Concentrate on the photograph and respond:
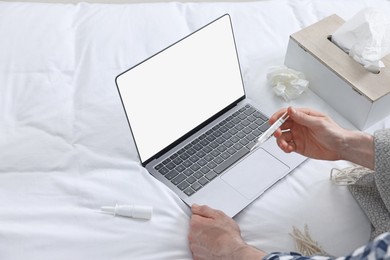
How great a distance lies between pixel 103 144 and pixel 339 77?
0.51 metres

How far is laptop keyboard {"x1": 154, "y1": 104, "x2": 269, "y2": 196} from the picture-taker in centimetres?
99

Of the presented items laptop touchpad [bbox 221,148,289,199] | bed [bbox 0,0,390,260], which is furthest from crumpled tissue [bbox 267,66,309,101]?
laptop touchpad [bbox 221,148,289,199]

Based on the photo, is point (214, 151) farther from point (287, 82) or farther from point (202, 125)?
point (287, 82)

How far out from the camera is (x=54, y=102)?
1.09 metres

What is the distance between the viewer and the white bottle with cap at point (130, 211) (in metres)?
0.92

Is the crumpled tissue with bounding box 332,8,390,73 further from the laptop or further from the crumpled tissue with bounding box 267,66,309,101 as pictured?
the laptop

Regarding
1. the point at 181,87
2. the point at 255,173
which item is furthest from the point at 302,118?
the point at 181,87

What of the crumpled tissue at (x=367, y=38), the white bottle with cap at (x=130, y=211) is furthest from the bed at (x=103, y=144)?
the crumpled tissue at (x=367, y=38)

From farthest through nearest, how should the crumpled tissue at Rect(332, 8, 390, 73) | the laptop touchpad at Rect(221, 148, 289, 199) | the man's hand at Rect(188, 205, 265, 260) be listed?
1. the crumpled tissue at Rect(332, 8, 390, 73)
2. the laptop touchpad at Rect(221, 148, 289, 199)
3. the man's hand at Rect(188, 205, 265, 260)

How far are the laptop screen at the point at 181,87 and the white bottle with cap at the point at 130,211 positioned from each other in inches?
4.4

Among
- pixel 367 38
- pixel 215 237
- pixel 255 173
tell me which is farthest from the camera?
pixel 367 38

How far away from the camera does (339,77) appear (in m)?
1.08

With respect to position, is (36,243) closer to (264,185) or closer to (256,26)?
(264,185)

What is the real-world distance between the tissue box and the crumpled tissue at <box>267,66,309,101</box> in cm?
3
